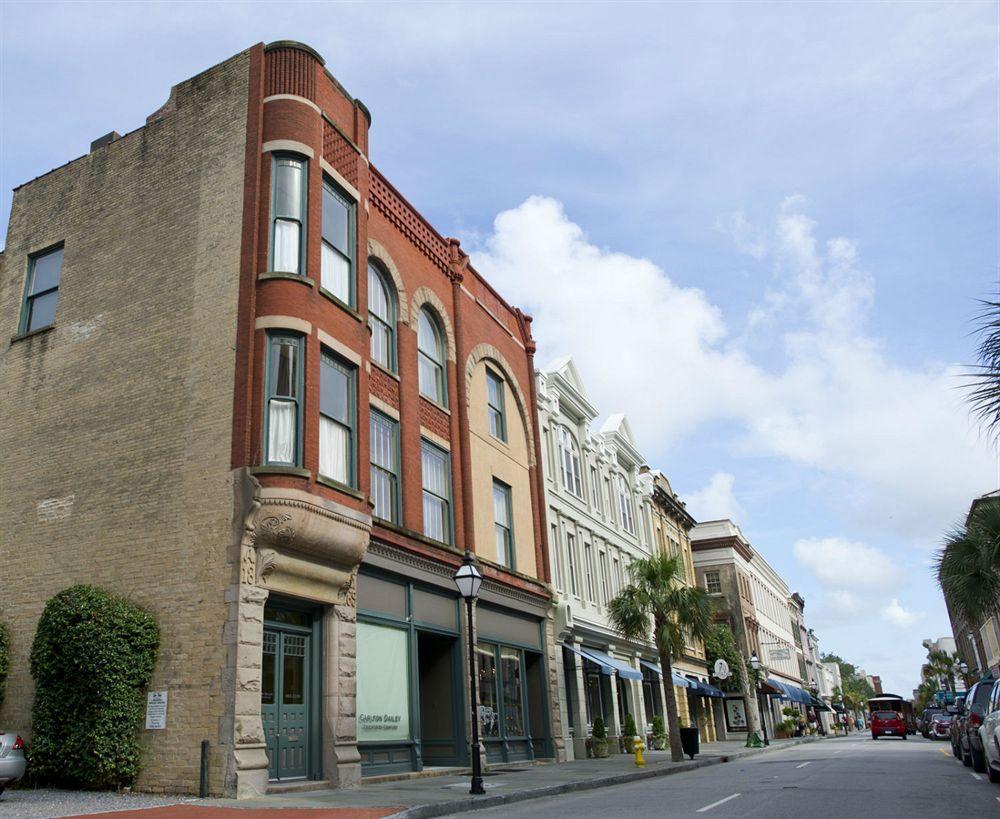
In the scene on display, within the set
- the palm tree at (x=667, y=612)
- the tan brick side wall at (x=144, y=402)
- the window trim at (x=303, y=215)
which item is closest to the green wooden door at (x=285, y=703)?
the tan brick side wall at (x=144, y=402)

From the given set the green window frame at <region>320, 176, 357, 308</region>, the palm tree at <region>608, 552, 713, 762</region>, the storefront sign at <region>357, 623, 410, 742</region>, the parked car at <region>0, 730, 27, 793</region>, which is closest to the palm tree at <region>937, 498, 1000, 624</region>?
the palm tree at <region>608, 552, 713, 762</region>

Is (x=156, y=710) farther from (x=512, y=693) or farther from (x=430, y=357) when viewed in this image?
(x=430, y=357)

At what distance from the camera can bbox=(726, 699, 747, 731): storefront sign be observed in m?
56.5

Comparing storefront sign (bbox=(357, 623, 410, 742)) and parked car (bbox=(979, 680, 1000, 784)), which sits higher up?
storefront sign (bbox=(357, 623, 410, 742))

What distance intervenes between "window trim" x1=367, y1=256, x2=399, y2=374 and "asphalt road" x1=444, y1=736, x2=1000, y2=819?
1035cm

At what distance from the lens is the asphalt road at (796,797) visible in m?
11.3

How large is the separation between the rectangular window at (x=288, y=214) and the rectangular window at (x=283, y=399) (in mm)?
1594

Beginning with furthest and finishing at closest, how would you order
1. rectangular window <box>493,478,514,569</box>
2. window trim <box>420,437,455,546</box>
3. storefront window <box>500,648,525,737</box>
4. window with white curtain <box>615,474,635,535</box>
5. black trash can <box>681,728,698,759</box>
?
1. window with white curtain <box>615,474,635,535</box>
2. black trash can <box>681,728,698,759</box>
3. rectangular window <box>493,478,514,569</box>
4. storefront window <box>500,648,525,737</box>
5. window trim <box>420,437,455,546</box>

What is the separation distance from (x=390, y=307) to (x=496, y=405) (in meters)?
6.41

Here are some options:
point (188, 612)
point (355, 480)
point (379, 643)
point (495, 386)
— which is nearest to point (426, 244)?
point (495, 386)

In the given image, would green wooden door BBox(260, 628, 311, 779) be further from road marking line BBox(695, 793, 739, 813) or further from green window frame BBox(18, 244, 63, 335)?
green window frame BBox(18, 244, 63, 335)

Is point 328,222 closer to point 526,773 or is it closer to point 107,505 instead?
point 107,505

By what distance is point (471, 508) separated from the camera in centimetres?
2283

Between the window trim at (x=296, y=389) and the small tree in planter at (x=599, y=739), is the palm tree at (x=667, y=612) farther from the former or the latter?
the window trim at (x=296, y=389)
